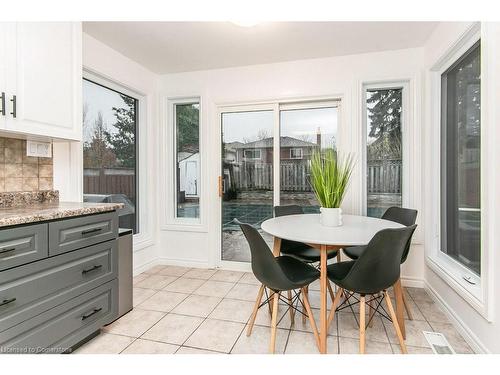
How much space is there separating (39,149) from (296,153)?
8.07ft

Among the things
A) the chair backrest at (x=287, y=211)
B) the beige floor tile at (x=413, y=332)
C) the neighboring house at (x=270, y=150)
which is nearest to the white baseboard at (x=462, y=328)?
the beige floor tile at (x=413, y=332)

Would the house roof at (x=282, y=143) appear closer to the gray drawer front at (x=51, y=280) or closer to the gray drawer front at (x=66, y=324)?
the gray drawer front at (x=51, y=280)

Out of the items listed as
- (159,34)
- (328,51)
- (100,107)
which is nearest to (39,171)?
(100,107)

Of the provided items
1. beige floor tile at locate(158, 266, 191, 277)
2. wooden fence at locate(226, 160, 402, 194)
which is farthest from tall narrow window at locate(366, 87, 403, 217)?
beige floor tile at locate(158, 266, 191, 277)

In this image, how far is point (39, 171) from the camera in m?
2.25

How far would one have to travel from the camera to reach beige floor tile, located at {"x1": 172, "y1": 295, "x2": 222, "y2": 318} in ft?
7.64

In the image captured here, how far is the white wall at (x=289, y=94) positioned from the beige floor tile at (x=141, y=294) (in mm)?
798

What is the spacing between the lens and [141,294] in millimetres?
2693

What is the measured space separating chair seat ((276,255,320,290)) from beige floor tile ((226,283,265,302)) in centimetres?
77

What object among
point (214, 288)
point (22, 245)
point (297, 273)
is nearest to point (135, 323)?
point (214, 288)

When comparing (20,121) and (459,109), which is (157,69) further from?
(459,109)

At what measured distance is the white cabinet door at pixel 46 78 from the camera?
1692mm
